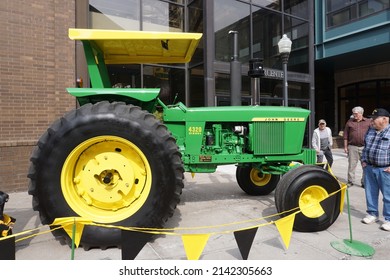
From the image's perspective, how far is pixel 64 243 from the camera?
11.1 ft

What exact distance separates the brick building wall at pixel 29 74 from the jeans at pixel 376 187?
6.03 meters

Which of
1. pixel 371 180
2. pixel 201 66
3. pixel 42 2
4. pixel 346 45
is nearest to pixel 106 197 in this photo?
pixel 371 180

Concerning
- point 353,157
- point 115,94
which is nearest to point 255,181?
point 353,157

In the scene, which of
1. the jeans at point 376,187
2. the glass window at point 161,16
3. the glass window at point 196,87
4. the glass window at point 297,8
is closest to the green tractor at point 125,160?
the jeans at point 376,187

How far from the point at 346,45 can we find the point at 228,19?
542 cm

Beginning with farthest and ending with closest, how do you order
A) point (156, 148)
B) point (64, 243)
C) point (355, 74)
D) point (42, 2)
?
point (355, 74) < point (42, 2) < point (64, 243) < point (156, 148)

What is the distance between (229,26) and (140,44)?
7.70 metres

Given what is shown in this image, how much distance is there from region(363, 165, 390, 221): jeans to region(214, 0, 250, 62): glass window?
729cm

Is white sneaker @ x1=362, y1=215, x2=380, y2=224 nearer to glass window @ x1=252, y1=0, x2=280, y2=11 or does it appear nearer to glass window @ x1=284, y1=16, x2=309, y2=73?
glass window @ x1=252, y1=0, x2=280, y2=11

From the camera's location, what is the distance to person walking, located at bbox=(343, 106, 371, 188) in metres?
5.98

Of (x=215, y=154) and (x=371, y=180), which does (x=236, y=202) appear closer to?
(x=215, y=154)

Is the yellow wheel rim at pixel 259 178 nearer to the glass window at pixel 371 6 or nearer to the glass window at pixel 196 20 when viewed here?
the glass window at pixel 196 20

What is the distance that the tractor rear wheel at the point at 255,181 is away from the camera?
210 inches

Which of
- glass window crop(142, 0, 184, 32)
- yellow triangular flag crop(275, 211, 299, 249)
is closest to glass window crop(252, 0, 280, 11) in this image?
glass window crop(142, 0, 184, 32)
